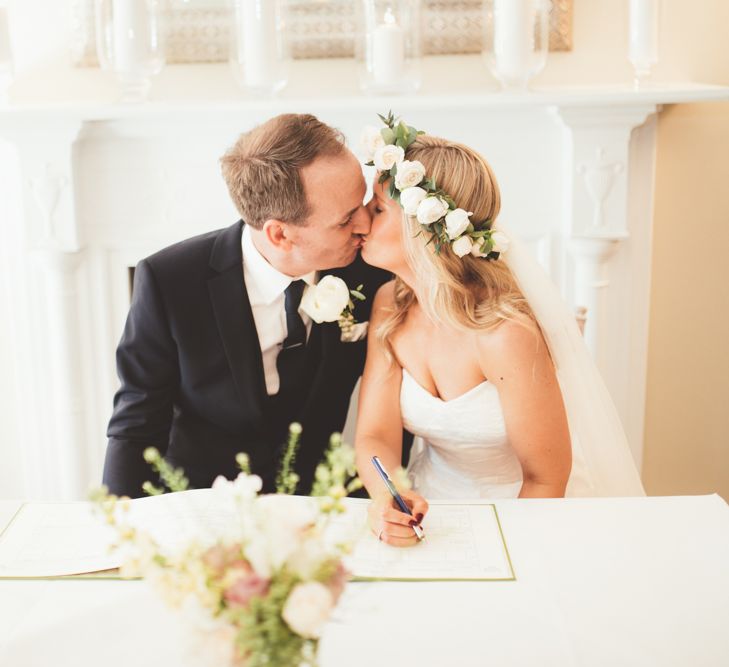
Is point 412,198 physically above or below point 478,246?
above

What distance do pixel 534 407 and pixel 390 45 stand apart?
1128mm

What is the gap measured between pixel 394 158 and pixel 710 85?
4.00 ft

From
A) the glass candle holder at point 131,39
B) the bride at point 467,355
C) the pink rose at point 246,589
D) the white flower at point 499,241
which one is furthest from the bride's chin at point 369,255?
the pink rose at point 246,589

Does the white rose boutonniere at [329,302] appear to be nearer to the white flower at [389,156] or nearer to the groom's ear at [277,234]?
the groom's ear at [277,234]

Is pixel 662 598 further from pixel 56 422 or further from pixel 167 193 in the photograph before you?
pixel 56 422

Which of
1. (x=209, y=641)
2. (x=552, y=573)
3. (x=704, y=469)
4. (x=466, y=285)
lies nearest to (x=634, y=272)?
(x=704, y=469)

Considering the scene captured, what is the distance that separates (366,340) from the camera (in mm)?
2271

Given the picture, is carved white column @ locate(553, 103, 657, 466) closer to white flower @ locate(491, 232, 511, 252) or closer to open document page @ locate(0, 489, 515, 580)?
white flower @ locate(491, 232, 511, 252)

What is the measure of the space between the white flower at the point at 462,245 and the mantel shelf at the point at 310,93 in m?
0.72

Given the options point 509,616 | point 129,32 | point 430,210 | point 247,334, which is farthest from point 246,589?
point 129,32

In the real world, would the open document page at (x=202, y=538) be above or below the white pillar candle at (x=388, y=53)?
below

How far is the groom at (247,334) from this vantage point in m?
2.04

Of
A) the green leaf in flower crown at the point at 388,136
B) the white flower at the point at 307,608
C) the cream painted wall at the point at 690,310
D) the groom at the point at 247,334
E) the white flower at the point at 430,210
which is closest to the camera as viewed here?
the white flower at the point at 307,608

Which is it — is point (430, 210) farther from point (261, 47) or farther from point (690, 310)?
point (690, 310)
